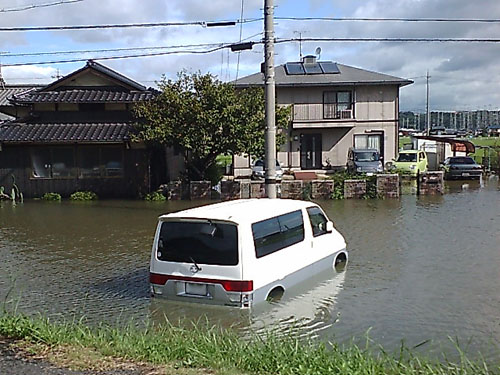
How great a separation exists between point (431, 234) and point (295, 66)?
1000 inches

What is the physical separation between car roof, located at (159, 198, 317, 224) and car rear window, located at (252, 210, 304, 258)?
9 centimetres

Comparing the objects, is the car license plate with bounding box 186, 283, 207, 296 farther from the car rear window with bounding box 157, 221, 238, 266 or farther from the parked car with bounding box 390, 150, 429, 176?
the parked car with bounding box 390, 150, 429, 176

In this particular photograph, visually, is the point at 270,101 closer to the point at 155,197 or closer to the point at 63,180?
the point at 155,197

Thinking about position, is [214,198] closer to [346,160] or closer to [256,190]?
[256,190]

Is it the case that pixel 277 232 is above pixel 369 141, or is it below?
below

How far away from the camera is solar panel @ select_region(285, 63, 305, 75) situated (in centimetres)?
3909

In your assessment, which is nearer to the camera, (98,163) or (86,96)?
(98,163)

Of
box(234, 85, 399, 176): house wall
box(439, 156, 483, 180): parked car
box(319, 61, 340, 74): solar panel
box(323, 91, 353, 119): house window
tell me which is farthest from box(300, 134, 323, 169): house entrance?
box(439, 156, 483, 180): parked car

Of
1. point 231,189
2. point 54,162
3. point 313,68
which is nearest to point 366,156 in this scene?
point 313,68

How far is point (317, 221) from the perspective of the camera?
37.0 ft

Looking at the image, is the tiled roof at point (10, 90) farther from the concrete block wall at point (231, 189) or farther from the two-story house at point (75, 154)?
the concrete block wall at point (231, 189)

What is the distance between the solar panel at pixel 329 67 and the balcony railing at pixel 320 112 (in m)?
2.46

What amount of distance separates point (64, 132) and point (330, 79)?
17.2 metres

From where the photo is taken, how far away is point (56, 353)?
6230mm
